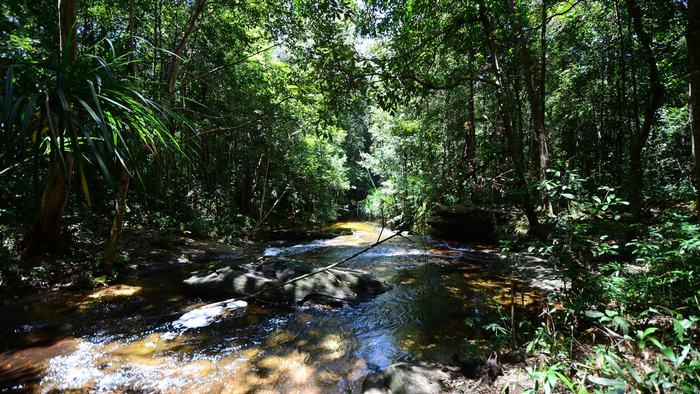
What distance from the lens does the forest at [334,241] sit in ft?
6.83

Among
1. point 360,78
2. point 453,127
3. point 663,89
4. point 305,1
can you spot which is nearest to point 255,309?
point 360,78

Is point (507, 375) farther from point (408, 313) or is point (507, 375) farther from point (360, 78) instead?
point (360, 78)

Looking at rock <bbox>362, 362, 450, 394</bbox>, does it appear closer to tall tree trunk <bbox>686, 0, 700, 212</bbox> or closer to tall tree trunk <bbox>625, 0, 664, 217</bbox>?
tall tree trunk <bbox>686, 0, 700, 212</bbox>

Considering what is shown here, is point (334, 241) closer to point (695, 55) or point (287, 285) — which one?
point (287, 285)

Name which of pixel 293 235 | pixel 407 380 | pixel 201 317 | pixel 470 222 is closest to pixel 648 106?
pixel 470 222

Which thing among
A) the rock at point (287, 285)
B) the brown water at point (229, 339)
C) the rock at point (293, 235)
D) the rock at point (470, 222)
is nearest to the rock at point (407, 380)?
the brown water at point (229, 339)

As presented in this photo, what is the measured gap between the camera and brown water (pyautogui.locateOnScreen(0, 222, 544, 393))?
3.65m

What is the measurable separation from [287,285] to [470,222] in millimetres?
8294

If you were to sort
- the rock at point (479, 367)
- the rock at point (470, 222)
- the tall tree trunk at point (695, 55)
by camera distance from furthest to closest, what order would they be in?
1. the rock at point (470, 222)
2. the rock at point (479, 367)
3. the tall tree trunk at point (695, 55)

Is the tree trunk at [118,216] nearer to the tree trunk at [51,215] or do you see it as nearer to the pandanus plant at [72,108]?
the tree trunk at [51,215]

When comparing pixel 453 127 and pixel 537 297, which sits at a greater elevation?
pixel 453 127

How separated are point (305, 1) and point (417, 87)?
2.74 m

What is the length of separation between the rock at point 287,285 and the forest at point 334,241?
5 cm

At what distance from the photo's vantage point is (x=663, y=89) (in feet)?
26.2
